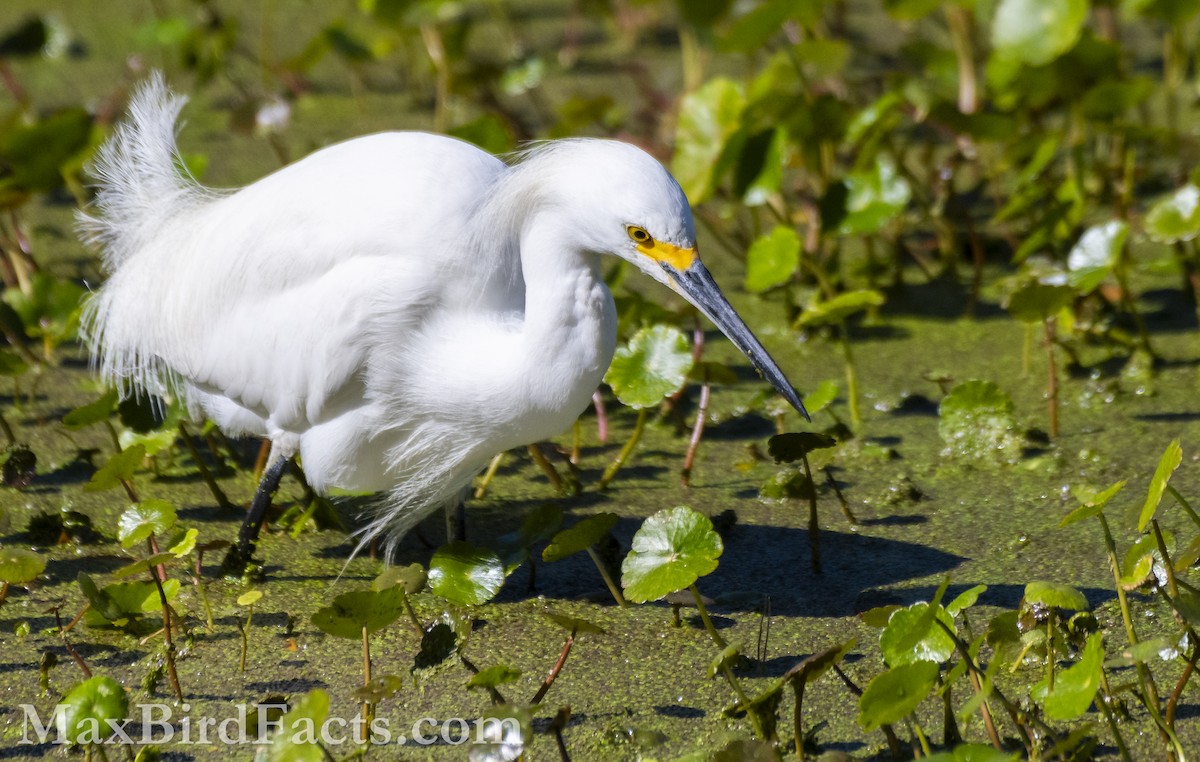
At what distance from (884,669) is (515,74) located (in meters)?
2.66

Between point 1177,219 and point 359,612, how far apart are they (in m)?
2.30

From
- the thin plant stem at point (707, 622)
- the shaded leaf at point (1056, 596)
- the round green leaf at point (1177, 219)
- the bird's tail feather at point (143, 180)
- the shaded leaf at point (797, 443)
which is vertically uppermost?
the bird's tail feather at point (143, 180)

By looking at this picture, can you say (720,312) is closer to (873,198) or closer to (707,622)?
(707,622)

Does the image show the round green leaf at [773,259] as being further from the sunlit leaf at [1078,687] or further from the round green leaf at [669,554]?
the sunlit leaf at [1078,687]

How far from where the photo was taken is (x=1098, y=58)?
376 cm

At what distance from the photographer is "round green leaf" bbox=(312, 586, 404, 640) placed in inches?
77.9

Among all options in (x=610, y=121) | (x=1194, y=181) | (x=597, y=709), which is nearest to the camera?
(x=597, y=709)

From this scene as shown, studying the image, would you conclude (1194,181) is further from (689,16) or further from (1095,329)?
(689,16)

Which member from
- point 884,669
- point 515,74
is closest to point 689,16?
point 515,74

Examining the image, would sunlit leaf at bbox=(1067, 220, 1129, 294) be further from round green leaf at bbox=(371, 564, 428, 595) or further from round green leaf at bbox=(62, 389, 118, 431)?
round green leaf at bbox=(62, 389, 118, 431)

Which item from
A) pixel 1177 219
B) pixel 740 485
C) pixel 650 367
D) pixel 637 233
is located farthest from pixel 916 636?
pixel 1177 219

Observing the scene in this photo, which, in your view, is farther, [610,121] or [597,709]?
[610,121]

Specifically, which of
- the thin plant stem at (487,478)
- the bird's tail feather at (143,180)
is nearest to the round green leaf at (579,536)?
the thin plant stem at (487,478)

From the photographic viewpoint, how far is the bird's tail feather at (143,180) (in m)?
2.95
